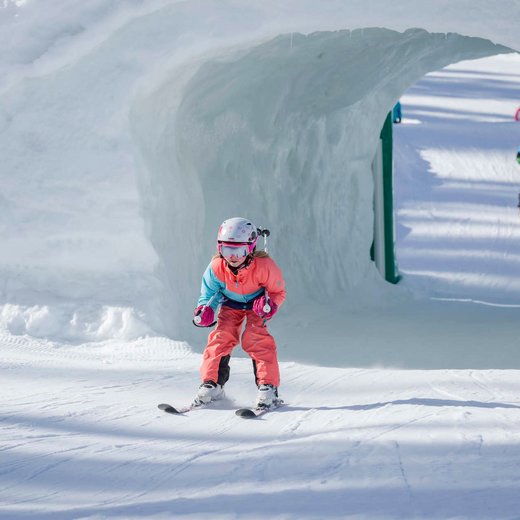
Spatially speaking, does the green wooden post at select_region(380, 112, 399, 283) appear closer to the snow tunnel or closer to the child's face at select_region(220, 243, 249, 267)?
the snow tunnel

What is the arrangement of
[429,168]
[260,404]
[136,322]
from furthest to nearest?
[429,168] → [136,322] → [260,404]

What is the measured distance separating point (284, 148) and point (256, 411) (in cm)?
559

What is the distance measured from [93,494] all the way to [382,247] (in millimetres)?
8770

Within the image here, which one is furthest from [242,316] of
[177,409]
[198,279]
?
[198,279]

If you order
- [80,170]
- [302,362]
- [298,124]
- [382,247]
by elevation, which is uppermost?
[298,124]

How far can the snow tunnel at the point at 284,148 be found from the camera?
728 cm

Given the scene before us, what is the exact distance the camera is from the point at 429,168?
2169cm

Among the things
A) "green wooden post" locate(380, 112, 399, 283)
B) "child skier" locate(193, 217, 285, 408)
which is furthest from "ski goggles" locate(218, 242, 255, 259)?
"green wooden post" locate(380, 112, 399, 283)

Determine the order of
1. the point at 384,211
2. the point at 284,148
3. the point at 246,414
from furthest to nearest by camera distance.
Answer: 1. the point at 384,211
2. the point at 284,148
3. the point at 246,414

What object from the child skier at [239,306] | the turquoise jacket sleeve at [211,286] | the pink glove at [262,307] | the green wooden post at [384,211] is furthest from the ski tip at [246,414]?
the green wooden post at [384,211]

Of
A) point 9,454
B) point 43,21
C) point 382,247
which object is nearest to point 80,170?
point 43,21

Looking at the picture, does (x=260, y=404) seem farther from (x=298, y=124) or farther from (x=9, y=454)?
(x=298, y=124)

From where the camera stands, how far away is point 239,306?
5477 millimetres

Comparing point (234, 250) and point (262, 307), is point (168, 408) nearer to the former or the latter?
point (262, 307)
